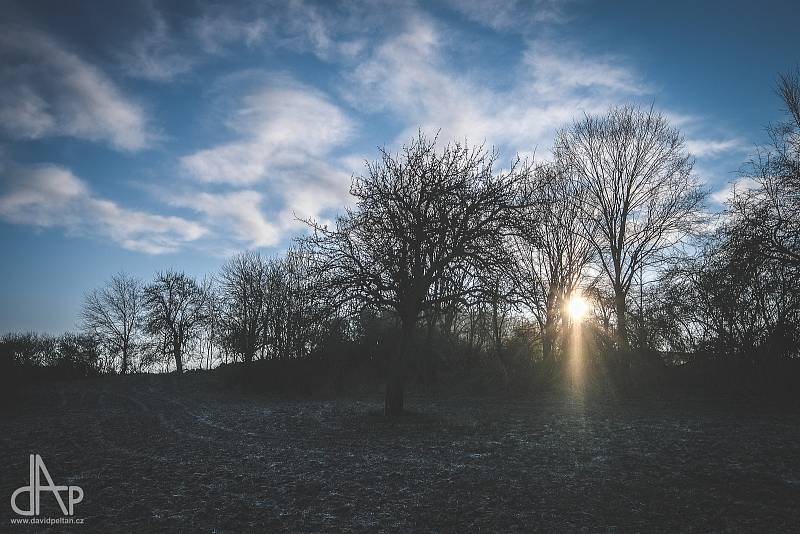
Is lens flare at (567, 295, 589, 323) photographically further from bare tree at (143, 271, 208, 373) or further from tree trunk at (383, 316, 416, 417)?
bare tree at (143, 271, 208, 373)

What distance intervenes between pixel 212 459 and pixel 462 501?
5883 millimetres

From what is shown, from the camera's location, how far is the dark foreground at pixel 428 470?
588 centimetres

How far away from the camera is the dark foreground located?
5.88 meters

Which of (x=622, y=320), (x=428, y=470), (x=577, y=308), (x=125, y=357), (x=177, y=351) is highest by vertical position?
(x=577, y=308)

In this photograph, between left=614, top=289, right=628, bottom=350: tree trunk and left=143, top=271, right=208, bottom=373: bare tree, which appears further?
left=143, top=271, right=208, bottom=373: bare tree

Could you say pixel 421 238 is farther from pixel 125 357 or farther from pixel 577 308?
pixel 125 357

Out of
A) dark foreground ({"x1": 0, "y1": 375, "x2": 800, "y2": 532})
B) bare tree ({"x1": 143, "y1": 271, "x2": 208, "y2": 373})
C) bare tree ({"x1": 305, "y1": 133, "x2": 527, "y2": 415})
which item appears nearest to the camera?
dark foreground ({"x1": 0, "y1": 375, "x2": 800, "y2": 532})

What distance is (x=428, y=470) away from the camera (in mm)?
8562

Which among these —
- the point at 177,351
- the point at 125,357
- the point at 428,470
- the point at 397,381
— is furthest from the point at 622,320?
the point at 125,357

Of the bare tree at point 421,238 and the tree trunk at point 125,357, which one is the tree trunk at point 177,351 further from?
the bare tree at point 421,238

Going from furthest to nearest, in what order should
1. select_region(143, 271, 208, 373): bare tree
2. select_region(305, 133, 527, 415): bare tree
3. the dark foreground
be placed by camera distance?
select_region(143, 271, 208, 373): bare tree < select_region(305, 133, 527, 415): bare tree < the dark foreground

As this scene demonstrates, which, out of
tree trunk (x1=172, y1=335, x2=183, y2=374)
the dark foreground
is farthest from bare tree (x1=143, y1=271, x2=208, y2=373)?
the dark foreground

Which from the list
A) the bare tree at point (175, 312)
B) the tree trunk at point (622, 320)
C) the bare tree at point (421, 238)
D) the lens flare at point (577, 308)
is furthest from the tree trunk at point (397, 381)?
the bare tree at point (175, 312)

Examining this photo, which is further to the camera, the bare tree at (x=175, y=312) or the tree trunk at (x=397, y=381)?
the bare tree at (x=175, y=312)
